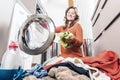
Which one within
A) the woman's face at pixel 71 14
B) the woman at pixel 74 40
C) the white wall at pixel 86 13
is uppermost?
the white wall at pixel 86 13

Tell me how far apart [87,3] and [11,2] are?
2.02 metres

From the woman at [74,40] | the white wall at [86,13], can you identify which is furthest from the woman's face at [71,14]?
the white wall at [86,13]

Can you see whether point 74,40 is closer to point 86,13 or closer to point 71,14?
point 71,14

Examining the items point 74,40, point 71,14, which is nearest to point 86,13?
point 71,14

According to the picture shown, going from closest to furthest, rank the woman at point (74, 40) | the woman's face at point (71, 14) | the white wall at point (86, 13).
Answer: the woman at point (74, 40)
the woman's face at point (71, 14)
the white wall at point (86, 13)

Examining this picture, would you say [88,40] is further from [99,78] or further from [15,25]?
[99,78]


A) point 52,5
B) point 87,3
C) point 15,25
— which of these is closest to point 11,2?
point 15,25

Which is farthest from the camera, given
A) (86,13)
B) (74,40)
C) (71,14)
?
(86,13)

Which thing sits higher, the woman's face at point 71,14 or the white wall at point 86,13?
the white wall at point 86,13

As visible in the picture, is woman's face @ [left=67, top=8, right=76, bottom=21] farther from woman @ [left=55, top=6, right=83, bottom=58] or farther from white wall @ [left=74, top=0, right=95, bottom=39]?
white wall @ [left=74, top=0, right=95, bottom=39]

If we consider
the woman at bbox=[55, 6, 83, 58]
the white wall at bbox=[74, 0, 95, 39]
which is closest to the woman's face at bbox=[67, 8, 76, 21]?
the woman at bbox=[55, 6, 83, 58]

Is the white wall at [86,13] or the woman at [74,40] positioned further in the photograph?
the white wall at [86,13]

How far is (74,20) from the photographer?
191 cm

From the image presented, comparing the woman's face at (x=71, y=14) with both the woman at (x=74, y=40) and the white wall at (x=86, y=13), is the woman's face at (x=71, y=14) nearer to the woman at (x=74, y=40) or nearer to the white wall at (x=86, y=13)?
the woman at (x=74, y=40)
